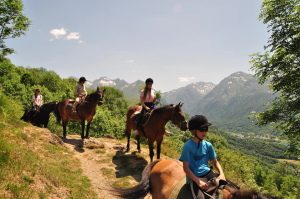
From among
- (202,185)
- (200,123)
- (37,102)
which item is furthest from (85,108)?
(202,185)

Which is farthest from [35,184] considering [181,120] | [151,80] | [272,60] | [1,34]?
[1,34]

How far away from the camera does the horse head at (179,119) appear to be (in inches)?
545

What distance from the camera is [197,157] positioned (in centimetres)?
658

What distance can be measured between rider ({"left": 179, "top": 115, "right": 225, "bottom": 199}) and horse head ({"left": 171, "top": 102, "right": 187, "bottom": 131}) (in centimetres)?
706

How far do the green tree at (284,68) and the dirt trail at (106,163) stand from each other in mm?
11110

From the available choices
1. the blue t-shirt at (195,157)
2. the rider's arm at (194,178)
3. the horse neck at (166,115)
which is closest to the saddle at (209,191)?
the rider's arm at (194,178)

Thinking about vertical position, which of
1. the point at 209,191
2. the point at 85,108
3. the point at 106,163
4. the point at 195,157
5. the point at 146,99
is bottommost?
the point at 106,163

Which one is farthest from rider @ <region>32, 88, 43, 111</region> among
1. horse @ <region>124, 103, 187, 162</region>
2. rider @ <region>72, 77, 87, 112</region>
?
horse @ <region>124, 103, 187, 162</region>

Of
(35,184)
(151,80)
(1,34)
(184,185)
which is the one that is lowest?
(35,184)

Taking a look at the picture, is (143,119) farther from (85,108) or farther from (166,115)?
(85,108)

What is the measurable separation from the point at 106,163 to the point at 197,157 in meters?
11.5

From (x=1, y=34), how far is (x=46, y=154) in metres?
27.7

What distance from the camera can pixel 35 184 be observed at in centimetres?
968

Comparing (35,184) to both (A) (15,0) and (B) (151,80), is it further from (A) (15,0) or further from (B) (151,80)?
(A) (15,0)
